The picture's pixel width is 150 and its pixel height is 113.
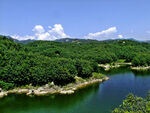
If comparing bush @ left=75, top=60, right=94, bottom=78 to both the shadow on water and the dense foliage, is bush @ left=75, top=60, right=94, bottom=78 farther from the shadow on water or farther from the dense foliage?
the dense foliage

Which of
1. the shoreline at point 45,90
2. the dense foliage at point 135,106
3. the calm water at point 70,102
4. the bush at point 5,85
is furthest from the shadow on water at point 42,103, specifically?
the dense foliage at point 135,106

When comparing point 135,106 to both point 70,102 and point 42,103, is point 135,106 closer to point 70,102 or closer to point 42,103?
point 70,102

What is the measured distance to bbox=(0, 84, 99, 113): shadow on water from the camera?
2747cm

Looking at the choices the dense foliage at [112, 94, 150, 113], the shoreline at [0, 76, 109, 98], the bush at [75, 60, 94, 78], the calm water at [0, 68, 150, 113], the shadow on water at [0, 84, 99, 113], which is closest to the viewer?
the dense foliage at [112, 94, 150, 113]

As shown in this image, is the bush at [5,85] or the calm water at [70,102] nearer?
the calm water at [70,102]

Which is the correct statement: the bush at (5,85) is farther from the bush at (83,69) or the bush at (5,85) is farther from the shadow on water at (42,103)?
the bush at (83,69)

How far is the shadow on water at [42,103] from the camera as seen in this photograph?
27469mm

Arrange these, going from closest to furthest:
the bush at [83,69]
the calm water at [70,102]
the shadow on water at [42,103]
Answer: the calm water at [70,102] → the shadow on water at [42,103] → the bush at [83,69]

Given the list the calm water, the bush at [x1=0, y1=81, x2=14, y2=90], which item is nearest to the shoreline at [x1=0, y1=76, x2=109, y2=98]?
the bush at [x1=0, y1=81, x2=14, y2=90]

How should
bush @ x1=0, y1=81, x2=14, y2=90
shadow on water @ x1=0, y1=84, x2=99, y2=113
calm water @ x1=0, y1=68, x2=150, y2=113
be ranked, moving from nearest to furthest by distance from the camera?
calm water @ x1=0, y1=68, x2=150, y2=113 → shadow on water @ x1=0, y1=84, x2=99, y2=113 → bush @ x1=0, y1=81, x2=14, y2=90

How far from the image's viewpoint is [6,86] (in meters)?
35.3

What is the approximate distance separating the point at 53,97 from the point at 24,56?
59.1 ft

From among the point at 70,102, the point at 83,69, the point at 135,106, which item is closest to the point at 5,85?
the point at 70,102

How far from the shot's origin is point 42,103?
3039 centimetres
